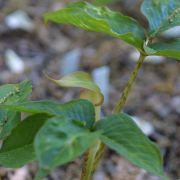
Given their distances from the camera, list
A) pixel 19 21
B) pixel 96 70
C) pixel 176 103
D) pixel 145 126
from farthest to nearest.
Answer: pixel 19 21 → pixel 96 70 → pixel 176 103 → pixel 145 126

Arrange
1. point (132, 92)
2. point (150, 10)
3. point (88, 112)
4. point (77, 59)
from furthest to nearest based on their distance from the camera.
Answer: point (77, 59)
point (132, 92)
point (150, 10)
point (88, 112)

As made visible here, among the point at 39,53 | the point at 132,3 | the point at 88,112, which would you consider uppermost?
the point at 88,112

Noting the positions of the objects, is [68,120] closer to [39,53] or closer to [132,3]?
[39,53]

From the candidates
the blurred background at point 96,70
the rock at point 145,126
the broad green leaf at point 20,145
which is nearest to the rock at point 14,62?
the blurred background at point 96,70

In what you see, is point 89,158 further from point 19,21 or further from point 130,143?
point 19,21

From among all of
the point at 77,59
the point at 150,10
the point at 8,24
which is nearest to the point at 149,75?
the point at 77,59

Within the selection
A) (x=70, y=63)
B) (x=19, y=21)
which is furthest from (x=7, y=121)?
(x=19, y=21)

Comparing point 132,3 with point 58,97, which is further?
point 132,3
